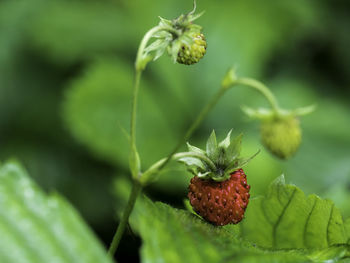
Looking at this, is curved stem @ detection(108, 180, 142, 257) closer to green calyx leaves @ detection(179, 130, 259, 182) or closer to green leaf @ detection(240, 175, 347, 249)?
green calyx leaves @ detection(179, 130, 259, 182)


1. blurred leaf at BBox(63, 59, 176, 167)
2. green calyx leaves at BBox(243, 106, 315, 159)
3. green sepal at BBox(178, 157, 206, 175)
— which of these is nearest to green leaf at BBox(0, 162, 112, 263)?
green sepal at BBox(178, 157, 206, 175)

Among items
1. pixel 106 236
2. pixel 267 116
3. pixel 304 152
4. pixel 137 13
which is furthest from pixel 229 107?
pixel 267 116

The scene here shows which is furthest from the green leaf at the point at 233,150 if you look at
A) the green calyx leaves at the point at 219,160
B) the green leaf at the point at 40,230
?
the green leaf at the point at 40,230

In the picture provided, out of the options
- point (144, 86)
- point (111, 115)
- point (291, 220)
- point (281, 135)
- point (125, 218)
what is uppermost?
point (281, 135)

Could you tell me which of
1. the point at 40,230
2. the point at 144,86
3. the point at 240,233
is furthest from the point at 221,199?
the point at 144,86

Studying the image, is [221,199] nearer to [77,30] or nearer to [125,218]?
[125,218]

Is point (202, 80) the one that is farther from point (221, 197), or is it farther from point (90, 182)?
point (221, 197)
